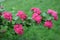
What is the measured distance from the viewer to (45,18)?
3277 millimetres

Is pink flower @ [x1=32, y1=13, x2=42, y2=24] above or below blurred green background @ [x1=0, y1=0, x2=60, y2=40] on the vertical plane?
above

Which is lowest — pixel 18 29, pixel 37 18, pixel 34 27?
pixel 34 27

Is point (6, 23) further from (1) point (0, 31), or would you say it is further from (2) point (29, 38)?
(2) point (29, 38)

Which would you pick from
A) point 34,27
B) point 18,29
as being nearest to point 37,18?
point 18,29

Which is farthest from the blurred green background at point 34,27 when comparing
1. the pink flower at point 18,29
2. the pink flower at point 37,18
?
the pink flower at point 37,18

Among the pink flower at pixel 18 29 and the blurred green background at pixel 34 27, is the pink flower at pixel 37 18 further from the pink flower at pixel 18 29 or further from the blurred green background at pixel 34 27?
the blurred green background at pixel 34 27

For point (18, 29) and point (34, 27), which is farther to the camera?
point (34, 27)

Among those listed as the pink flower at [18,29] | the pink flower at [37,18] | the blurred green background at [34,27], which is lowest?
the blurred green background at [34,27]

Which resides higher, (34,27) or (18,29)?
(18,29)

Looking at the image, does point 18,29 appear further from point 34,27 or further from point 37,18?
point 34,27

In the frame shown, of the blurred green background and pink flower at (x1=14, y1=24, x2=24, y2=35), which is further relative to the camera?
the blurred green background

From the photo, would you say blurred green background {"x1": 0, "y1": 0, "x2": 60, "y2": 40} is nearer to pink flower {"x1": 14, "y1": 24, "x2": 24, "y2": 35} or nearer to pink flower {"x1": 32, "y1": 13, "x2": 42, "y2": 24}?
pink flower {"x1": 14, "y1": 24, "x2": 24, "y2": 35}

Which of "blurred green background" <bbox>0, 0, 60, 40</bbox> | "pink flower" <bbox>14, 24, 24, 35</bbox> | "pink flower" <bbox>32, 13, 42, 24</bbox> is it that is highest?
"pink flower" <bbox>32, 13, 42, 24</bbox>

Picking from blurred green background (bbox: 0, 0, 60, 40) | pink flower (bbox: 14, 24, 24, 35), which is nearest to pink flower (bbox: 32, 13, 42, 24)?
pink flower (bbox: 14, 24, 24, 35)
